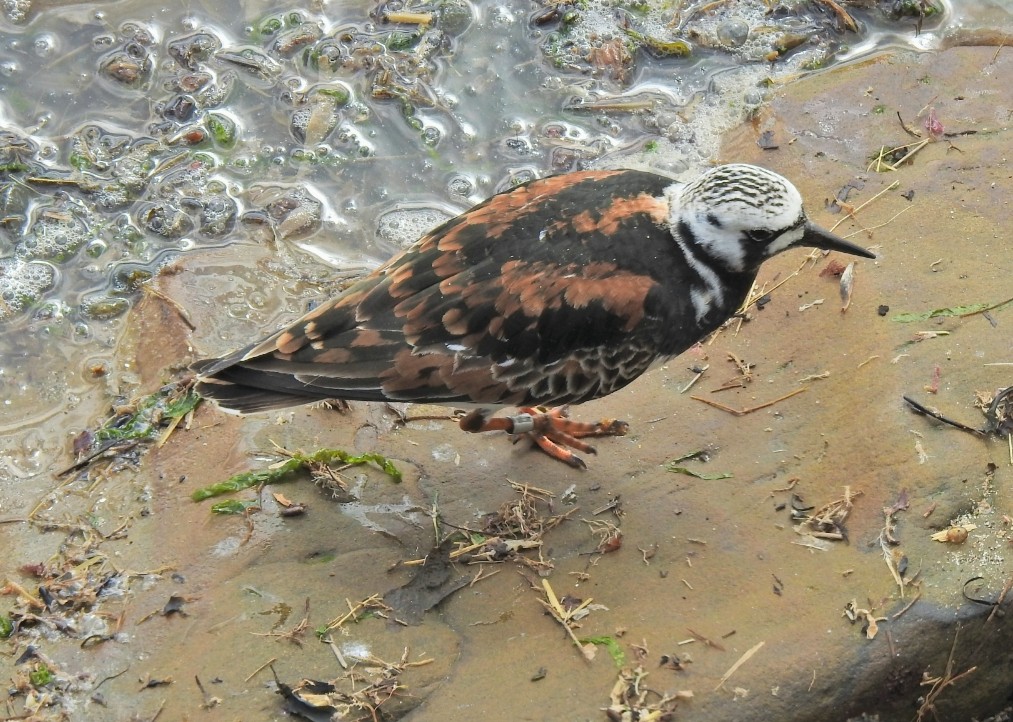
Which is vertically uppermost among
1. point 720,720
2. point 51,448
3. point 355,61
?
point 355,61

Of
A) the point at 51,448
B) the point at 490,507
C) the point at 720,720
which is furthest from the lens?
the point at 51,448

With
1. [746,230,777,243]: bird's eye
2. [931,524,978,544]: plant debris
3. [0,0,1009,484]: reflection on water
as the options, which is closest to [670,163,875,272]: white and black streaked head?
[746,230,777,243]: bird's eye

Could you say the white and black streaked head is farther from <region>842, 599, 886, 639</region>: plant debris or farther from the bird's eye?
<region>842, 599, 886, 639</region>: plant debris

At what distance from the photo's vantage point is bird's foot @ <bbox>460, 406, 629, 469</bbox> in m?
4.08

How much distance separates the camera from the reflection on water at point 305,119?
16.7 feet

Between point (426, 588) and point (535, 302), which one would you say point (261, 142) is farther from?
point (426, 588)

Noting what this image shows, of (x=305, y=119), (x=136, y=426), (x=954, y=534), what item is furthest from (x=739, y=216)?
(x=305, y=119)

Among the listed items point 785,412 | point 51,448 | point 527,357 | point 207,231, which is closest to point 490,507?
point 527,357

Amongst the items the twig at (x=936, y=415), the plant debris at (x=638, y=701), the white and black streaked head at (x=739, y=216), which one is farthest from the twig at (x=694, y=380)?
the plant debris at (x=638, y=701)

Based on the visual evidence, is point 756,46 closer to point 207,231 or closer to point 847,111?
point 847,111

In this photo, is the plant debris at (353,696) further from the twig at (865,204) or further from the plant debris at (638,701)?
the twig at (865,204)

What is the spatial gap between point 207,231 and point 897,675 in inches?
150

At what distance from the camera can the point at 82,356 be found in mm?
4719

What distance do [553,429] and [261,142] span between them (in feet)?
8.48
